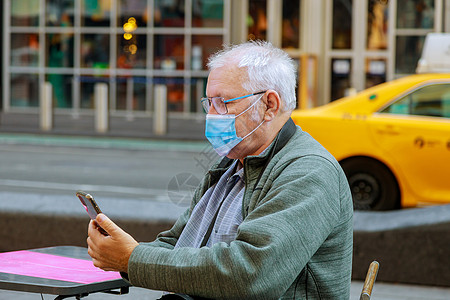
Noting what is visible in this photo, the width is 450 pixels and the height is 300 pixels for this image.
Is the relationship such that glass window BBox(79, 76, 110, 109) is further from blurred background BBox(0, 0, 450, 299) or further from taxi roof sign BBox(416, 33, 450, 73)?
taxi roof sign BBox(416, 33, 450, 73)

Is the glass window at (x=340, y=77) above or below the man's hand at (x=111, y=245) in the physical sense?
above

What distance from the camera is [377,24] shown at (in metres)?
23.4

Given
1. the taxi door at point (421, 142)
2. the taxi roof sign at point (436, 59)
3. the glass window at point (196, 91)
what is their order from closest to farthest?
the taxi door at point (421, 142), the taxi roof sign at point (436, 59), the glass window at point (196, 91)

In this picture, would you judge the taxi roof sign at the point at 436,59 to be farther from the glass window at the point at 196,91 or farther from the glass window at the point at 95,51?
the glass window at the point at 95,51

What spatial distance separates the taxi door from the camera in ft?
28.2

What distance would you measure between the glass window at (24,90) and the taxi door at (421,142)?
18805mm

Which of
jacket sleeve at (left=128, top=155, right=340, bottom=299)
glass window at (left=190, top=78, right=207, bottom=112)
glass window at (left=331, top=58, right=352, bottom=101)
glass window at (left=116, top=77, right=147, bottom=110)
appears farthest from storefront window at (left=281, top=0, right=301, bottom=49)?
jacket sleeve at (left=128, top=155, right=340, bottom=299)

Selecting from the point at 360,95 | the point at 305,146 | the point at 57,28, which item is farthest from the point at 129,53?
the point at 305,146

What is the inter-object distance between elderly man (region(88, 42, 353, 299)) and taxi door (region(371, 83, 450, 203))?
19.6 feet

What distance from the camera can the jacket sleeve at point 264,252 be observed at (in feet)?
7.81

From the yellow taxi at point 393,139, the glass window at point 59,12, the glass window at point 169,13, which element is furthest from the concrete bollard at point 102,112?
the yellow taxi at point 393,139

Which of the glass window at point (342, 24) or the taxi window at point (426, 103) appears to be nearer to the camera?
the taxi window at point (426, 103)

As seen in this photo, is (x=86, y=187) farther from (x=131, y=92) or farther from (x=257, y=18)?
(x=257, y=18)

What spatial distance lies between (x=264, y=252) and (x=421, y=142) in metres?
6.65
